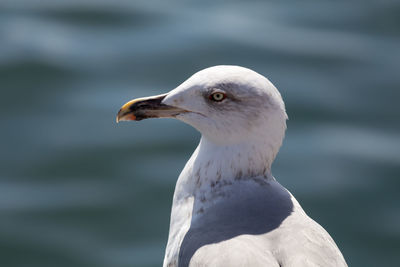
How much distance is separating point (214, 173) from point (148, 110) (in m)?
0.40

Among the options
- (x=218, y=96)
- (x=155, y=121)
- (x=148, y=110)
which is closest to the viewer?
(x=218, y=96)

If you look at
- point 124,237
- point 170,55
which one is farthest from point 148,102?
point 170,55

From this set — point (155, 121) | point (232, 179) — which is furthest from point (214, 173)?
point (155, 121)

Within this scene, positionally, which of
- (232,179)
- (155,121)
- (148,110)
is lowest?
(232,179)

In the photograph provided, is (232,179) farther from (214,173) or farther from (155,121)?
(155,121)

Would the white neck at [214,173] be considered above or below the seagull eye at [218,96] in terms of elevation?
below

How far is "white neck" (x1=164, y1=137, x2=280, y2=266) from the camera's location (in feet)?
11.6

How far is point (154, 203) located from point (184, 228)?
1712 millimetres

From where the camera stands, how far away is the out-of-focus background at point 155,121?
5.04 metres

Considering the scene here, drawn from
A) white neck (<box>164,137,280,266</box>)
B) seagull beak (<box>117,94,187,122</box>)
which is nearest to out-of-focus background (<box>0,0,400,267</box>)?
white neck (<box>164,137,280,266</box>)

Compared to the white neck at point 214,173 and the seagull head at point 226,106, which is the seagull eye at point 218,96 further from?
the white neck at point 214,173

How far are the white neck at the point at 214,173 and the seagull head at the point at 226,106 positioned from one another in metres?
0.04

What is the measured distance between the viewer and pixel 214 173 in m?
3.60

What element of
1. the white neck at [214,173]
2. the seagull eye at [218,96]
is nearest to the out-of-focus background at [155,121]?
the white neck at [214,173]
